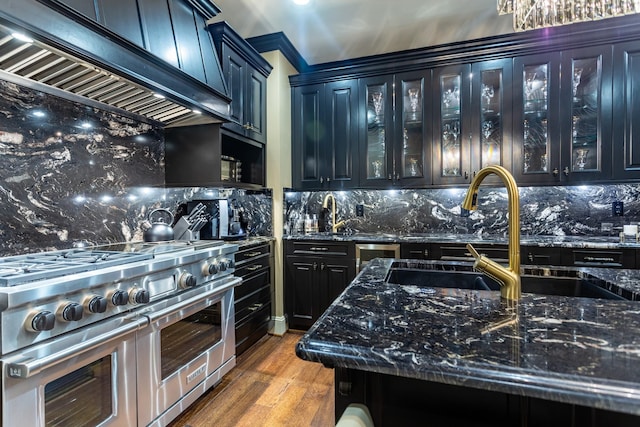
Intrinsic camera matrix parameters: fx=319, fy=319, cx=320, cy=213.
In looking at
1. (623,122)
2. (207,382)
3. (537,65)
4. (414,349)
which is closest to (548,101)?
(537,65)

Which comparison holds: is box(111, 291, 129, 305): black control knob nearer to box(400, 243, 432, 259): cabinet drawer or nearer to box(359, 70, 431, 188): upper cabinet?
box(400, 243, 432, 259): cabinet drawer

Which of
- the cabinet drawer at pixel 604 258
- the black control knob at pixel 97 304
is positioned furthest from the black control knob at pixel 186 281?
the cabinet drawer at pixel 604 258

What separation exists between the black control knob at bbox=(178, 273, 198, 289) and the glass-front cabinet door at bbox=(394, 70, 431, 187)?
85.6 inches

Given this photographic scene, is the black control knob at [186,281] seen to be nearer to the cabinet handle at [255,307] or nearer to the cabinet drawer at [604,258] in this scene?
the cabinet handle at [255,307]

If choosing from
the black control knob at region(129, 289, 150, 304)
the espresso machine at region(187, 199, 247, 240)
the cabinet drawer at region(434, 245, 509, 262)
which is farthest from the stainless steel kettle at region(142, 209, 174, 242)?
the cabinet drawer at region(434, 245, 509, 262)

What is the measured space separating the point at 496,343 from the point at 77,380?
63.6 inches

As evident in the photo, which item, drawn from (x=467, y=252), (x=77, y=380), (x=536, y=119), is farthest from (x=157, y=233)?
(x=536, y=119)

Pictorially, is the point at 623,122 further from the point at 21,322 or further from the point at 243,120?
the point at 21,322

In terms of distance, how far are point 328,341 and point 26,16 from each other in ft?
5.29

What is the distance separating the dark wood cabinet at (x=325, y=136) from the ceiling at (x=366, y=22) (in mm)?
445

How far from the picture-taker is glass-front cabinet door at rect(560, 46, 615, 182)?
2738 mm

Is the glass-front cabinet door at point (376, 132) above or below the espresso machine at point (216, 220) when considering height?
above

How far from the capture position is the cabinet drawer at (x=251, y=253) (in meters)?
2.61

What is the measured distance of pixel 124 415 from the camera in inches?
59.0
